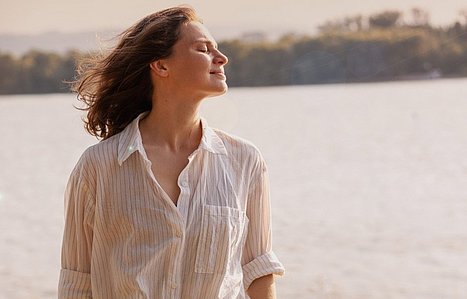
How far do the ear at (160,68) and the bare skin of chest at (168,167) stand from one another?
0.14m

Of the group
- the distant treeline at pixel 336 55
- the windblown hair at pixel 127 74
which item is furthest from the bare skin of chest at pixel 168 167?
the distant treeline at pixel 336 55

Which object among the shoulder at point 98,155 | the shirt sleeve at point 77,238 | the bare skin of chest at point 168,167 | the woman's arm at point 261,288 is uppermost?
the shoulder at point 98,155

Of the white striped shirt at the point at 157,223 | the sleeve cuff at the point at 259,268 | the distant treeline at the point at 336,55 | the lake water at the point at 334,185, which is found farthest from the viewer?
the distant treeline at the point at 336,55

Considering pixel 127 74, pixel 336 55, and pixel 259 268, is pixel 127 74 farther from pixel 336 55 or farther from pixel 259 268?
pixel 336 55

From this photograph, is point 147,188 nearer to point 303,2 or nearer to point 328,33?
point 328,33

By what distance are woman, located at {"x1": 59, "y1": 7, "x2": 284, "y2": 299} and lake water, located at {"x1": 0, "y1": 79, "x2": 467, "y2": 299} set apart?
2.43 ft

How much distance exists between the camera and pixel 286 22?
1697 cm

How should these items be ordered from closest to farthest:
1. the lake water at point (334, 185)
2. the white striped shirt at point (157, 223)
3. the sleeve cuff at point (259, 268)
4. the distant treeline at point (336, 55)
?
the white striped shirt at point (157, 223)
the sleeve cuff at point (259, 268)
the lake water at point (334, 185)
the distant treeline at point (336, 55)

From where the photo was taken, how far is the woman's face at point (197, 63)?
189 cm

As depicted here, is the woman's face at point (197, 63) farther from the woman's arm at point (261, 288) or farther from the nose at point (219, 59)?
the woman's arm at point (261, 288)

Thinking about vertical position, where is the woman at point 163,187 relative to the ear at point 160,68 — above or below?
below

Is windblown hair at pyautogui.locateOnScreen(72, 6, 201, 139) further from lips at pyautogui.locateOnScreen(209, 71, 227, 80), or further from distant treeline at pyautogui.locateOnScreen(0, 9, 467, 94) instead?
distant treeline at pyautogui.locateOnScreen(0, 9, 467, 94)

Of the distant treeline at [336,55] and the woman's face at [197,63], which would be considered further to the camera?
the distant treeline at [336,55]

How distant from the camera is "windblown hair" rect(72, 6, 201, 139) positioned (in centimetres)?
193
